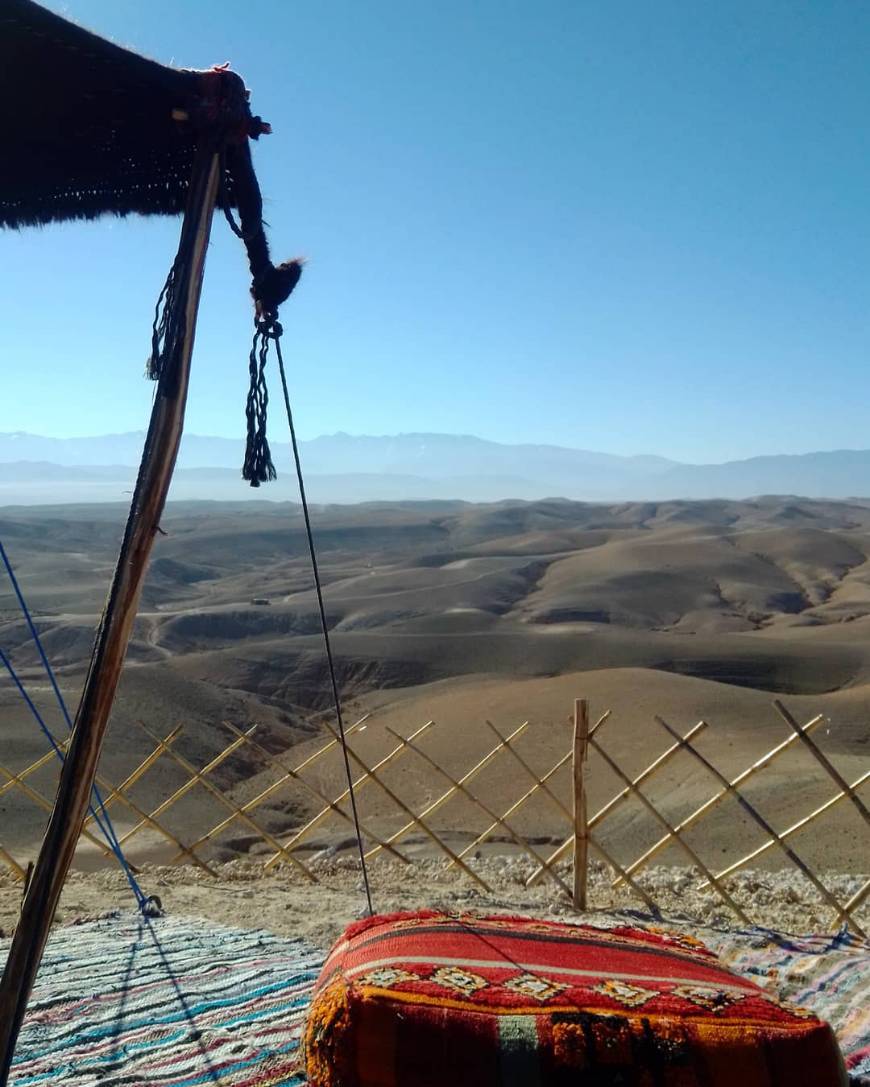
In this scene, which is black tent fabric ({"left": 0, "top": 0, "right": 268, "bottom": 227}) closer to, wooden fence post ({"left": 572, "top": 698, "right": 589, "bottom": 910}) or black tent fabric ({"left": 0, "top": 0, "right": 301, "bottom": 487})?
black tent fabric ({"left": 0, "top": 0, "right": 301, "bottom": 487})

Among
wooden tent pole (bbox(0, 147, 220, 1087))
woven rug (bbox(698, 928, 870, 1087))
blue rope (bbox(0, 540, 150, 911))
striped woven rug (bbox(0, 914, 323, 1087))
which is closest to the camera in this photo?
wooden tent pole (bbox(0, 147, 220, 1087))

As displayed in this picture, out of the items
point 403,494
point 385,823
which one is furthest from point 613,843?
point 403,494

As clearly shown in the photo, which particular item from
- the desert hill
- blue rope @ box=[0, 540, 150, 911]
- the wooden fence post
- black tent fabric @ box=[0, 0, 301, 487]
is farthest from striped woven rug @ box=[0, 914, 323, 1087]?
the desert hill

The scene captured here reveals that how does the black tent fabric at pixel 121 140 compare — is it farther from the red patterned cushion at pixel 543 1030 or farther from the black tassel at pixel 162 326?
the red patterned cushion at pixel 543 1030

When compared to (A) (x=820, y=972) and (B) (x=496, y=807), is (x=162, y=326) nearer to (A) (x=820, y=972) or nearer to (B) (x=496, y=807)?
(A) (x=820, y=972)

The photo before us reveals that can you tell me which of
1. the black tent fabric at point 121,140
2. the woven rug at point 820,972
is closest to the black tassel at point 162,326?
the black tent fabric at point 121,140

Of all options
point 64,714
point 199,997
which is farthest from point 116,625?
point 64,714

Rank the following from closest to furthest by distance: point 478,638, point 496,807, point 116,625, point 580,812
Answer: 1. point 116,625
2. point 580,812
3. point 496,807
4. point 478,638
